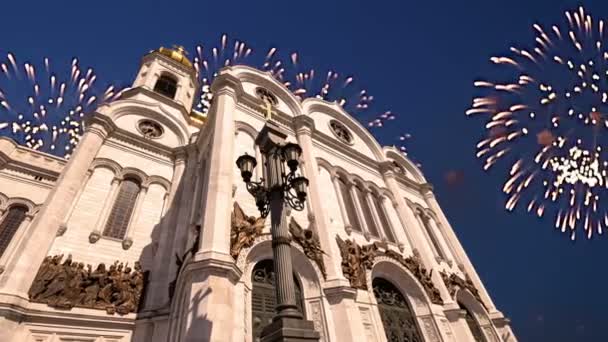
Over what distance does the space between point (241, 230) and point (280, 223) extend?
413 centimetres

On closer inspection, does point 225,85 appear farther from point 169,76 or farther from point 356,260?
point 169,76

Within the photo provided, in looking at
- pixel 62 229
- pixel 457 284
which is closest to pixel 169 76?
pixel 62 229

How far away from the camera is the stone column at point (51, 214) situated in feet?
27.3

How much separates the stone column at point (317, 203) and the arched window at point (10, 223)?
1205 cm

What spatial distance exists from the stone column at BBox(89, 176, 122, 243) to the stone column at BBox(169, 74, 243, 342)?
3.95 meters

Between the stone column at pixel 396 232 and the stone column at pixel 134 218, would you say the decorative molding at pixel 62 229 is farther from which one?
the stone column at pixel 396 232

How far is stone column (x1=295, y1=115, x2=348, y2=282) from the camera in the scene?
392 inches

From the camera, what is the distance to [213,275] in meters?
7.09

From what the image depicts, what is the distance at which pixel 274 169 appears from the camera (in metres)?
5.79

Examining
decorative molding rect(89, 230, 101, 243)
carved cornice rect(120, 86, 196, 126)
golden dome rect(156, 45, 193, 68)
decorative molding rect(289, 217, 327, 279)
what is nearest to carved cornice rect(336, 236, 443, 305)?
decorative molding rect(289, 217, 327, 279)

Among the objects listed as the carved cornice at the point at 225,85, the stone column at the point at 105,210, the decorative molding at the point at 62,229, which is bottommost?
the decorative molding at the point at 62,229

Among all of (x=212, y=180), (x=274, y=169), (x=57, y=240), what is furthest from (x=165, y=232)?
(x=274, y=169)

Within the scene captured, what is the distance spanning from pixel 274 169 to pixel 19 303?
8001 mm

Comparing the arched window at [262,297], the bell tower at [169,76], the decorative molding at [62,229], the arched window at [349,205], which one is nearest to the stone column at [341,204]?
the arched window at [349,205]
